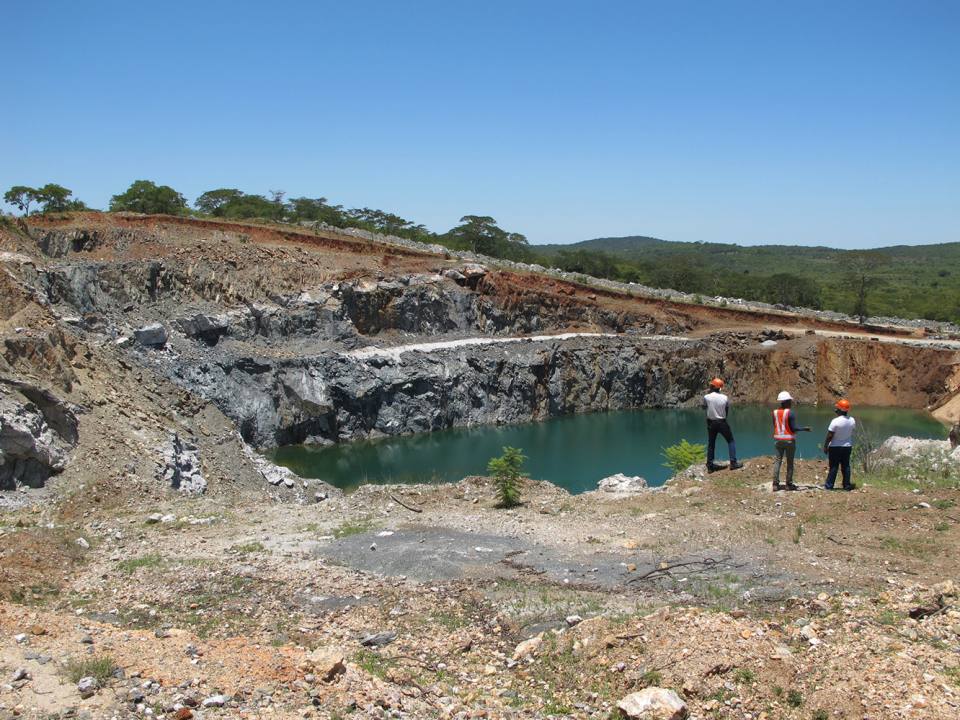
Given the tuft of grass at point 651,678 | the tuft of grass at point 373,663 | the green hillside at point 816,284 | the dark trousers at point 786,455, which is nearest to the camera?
the tuft of grass at point 651,678

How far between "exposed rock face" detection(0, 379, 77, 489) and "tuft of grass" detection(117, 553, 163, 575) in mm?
5893

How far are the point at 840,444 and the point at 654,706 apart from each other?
832cm

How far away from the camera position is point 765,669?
7.95 m

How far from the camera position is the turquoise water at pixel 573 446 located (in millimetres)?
30203

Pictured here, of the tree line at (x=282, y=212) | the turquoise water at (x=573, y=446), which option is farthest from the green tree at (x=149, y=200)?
the turquoise water at (x=573, y=446)

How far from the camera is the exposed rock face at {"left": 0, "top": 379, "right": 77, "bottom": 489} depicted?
17.3 metres

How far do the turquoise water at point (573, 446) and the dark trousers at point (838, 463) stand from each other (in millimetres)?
13280

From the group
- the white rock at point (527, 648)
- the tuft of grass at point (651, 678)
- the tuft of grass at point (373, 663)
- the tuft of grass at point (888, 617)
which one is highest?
the tuft of grass at point (888, 617)

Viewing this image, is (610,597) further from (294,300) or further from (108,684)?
(294,300)

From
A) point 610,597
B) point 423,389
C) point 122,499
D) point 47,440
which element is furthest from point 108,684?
point 423,389

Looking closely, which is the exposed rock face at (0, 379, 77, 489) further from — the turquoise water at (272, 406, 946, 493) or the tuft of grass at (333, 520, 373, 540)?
the turquoise water at (272, 406, 946, 493)

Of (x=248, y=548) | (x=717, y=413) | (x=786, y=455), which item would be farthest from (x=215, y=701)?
(x=717, y=413)

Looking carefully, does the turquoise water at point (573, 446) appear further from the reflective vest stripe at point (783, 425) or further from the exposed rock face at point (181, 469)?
the reflective vest stripe at point (783, 425)

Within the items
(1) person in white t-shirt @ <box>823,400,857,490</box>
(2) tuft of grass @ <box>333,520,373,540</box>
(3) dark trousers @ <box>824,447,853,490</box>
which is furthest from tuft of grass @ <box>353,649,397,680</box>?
Answer: (3) dark trousers @ <box>824,447,853,490</box>
